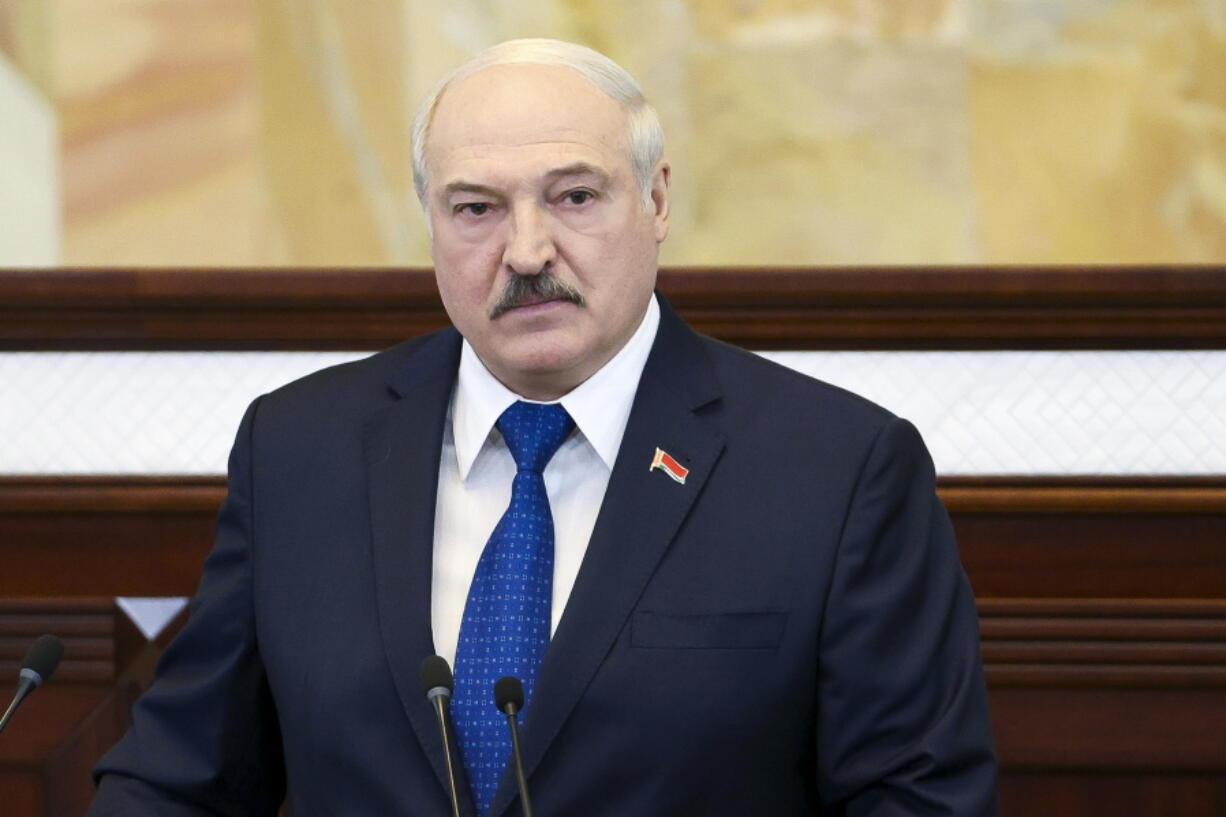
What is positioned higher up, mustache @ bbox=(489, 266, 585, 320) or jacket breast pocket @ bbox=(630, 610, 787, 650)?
mustache @ bbox=(489, 266, 585, 320)

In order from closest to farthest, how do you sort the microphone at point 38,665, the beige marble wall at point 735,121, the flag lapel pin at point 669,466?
the microphone at point 38,665 → the flag lapel pin at point 669,466 → the beige marble wall at point 735,121

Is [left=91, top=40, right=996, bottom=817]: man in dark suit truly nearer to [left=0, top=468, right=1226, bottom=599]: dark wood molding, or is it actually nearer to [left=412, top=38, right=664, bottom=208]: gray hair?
[left=412, top=38, right=664, bottom=208]: gray hair

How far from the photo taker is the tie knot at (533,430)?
6.11 feet

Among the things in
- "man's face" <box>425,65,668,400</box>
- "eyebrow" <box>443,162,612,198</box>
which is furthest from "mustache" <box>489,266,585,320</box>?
"eyebrow" <box>443,162,612,198</box>

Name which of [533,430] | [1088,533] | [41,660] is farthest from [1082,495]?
[41,660]

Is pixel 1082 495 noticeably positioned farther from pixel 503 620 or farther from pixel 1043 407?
pixel 503 620

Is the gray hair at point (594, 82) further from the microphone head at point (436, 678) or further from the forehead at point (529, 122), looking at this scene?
the microphone head at point (436, 678)

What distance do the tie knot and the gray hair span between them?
266 mm

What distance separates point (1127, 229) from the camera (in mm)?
2578

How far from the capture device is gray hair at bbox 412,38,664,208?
1856mm

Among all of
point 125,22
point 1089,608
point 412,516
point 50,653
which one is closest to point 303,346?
point 125,22

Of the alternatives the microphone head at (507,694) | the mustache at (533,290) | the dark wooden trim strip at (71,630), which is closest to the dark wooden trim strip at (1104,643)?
the mustache at (533,290)

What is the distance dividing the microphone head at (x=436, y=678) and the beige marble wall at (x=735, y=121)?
1.26m

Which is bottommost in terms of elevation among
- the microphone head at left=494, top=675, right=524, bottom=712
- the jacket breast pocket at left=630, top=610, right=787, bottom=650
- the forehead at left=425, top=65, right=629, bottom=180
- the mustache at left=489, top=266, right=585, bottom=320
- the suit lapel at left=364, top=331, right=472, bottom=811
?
the microphone head at left=494, top=675, right=524, bottom=712
